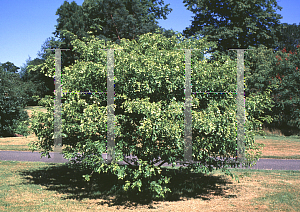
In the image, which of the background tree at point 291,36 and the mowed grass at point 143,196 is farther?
the background tree at point 291,36

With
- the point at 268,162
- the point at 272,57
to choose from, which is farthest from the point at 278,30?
the point at 268,162

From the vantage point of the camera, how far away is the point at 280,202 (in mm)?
7980

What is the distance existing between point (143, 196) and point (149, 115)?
10.5 feet

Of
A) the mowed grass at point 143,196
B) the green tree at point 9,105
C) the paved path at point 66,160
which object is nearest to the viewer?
the mowed grass at point 143,196

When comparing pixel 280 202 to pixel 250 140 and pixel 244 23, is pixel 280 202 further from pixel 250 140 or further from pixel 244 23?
pixel 244 23

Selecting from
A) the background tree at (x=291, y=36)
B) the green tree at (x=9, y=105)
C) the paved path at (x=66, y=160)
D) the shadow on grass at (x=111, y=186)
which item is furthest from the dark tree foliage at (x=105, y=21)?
the background tree at (x=291, y=36)

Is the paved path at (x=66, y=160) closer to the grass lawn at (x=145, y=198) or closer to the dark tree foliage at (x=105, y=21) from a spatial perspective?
the grass lawn at (x=145, y=198)

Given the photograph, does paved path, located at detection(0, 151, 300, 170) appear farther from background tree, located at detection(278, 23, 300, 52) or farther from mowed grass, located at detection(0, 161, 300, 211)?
background tree, located at detection(278, 23, 300, 52)

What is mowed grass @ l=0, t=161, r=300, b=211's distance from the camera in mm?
7656

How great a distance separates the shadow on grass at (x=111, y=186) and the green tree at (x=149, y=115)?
1.05 metres

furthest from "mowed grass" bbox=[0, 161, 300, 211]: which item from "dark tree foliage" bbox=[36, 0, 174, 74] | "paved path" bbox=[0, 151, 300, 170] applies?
"dark tree foliage" bbox=[36, 0, 174, 74]

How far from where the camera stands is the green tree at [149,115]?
6.74 metres

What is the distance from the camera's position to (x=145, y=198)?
331 inches

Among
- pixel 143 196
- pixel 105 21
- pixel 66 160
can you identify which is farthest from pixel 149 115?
pixel 105 21
